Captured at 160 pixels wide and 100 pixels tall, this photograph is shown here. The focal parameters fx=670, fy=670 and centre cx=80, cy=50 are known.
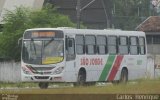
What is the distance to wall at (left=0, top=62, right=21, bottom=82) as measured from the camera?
1674 inches

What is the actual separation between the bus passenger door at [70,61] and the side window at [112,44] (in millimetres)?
3291

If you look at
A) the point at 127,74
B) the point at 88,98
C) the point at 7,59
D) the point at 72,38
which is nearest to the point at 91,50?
the point at 72,38

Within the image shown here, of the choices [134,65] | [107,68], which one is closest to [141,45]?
[134,65]

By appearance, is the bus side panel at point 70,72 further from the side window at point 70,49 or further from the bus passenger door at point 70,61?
the side window at point 70,49

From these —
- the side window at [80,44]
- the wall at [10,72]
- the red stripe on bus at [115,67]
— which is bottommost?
the wall at [10,72]

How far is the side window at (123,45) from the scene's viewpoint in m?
36.4

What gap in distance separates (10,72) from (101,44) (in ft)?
32.4

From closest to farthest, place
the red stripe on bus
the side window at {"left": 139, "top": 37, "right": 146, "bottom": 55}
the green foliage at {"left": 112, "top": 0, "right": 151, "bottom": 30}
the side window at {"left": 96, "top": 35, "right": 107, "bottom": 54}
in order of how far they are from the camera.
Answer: the side window at {"left": 96, "top": 35, "right": 107, "bottom": 54} < the red stripe on bus < the side window at {"left": 139, "top": 37, "right": 146, "bottom": 55} < the green foliage at {"left": 112, "top": 0, "right": 151, "bottom": 30}

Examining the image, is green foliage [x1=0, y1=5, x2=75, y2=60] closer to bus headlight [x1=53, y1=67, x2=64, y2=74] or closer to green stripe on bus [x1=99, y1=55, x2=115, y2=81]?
green stripe on bus [x1=99, y1=55, x2=115, y2=81]

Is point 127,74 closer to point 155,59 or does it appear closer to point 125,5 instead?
point 155,59

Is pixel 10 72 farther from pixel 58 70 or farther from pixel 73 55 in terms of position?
pixel 58 70

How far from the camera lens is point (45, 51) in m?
32.0

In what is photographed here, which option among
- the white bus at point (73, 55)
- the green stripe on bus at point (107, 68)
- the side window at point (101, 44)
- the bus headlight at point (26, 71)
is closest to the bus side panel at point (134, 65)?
the white bus at point (73, 55)

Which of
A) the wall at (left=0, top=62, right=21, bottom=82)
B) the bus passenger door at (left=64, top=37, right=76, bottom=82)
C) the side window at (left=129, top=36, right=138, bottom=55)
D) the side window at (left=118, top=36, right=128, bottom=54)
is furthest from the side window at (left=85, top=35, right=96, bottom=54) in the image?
the wall at (left=0, top=62, right=21, bottom=82)
